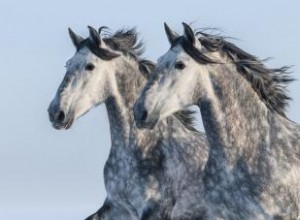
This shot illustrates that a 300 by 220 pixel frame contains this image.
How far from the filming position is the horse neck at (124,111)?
13953 millimetres

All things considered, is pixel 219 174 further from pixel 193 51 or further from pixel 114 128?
pixel 114 128

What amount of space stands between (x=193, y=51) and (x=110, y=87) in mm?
2392

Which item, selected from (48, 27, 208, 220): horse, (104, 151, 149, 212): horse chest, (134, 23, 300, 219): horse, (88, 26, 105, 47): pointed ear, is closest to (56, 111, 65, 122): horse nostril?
(48, 27, 208, 220): horse

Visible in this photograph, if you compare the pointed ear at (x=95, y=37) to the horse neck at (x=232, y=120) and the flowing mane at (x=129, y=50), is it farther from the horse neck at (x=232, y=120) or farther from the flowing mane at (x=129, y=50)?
the horse neck at (x=232, y=120)

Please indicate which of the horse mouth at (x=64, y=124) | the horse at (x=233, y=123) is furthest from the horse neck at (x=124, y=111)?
the horse at (x=233, y=123)

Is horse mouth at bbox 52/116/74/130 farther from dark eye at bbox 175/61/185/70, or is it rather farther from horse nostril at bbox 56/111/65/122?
dark eye at bbox 175/61/185/70

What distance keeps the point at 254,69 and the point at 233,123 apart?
89 centimetres

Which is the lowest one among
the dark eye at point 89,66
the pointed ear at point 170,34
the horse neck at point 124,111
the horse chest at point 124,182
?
the horse chest at point 124,182

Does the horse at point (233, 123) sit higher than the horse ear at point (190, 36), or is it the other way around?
the horse ear at point (190, 36)

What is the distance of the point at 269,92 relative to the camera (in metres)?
12.2

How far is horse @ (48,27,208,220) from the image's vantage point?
Result: 13.5 m

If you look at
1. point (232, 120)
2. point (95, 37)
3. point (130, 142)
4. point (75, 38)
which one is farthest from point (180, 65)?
point (75, 38)

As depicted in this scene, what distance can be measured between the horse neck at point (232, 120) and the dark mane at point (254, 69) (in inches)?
7.1

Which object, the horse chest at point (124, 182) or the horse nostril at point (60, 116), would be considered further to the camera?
the horse chest at point (124, 182)
